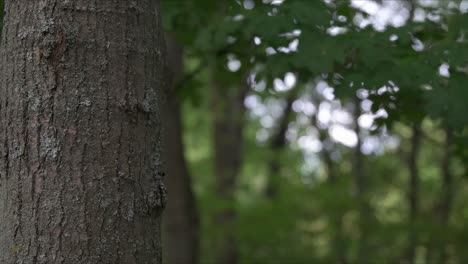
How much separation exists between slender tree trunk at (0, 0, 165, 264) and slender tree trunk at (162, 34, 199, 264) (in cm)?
358

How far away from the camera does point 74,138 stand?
1.99 meters

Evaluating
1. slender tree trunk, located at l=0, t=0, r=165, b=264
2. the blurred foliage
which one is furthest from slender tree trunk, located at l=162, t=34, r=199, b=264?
slender tree trunk, located at l=0, t=0, r=165, b=264

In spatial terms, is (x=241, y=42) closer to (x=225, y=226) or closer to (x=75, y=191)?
(x=75, y=191)

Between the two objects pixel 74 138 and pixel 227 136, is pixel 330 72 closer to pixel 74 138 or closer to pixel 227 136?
pixel 74 138

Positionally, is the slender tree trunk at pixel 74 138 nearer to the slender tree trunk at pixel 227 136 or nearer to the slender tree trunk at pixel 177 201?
the slender tree trunk at pixel 177 201

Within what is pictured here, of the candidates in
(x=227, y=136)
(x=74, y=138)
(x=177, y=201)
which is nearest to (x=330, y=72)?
(x=74, y=138)

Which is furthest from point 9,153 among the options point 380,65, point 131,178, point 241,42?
point 241,42

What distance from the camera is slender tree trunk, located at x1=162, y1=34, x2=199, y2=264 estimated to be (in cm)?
575

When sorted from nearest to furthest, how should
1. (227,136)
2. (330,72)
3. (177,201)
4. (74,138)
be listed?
(74,138)
(330,72)
(177,201)
(227,136)

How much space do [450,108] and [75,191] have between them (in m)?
1.73

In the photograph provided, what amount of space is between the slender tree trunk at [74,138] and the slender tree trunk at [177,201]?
11.7 ft

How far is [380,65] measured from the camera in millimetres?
2990

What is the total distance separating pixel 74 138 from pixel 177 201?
3.84m

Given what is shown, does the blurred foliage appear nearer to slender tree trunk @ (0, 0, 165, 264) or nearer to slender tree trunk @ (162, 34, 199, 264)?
slender tree trunk @ (162, 34, 199, 264)
